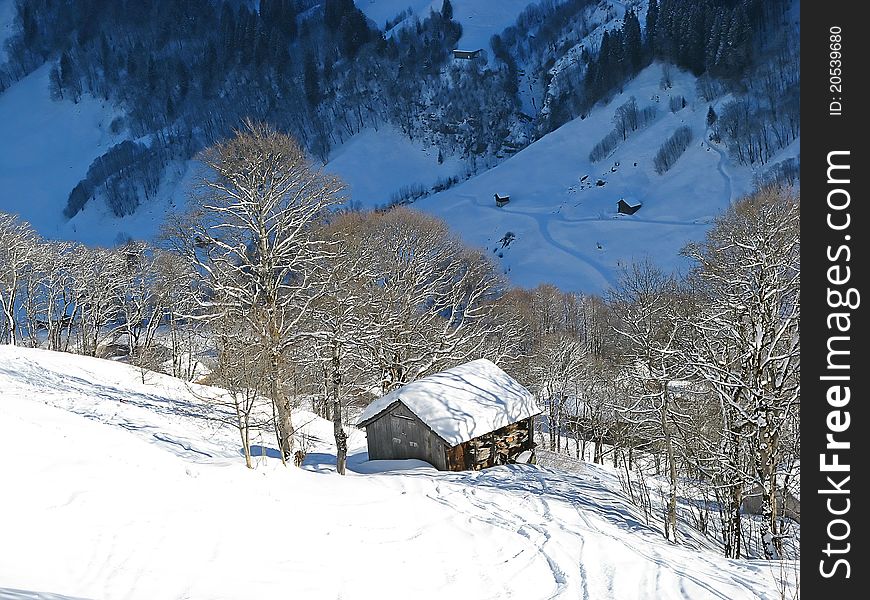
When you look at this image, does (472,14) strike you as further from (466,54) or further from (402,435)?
(402,435)

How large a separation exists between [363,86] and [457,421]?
107339 millimetres

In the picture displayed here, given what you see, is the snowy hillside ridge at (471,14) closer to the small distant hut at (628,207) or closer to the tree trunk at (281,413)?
the small distant hut at (628,207)

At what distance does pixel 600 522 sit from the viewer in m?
12.9

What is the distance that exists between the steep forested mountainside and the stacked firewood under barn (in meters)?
55.5

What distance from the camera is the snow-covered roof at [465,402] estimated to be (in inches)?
771

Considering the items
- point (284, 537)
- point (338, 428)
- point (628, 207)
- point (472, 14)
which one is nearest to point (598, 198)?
point (628, 207)

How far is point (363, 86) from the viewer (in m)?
117

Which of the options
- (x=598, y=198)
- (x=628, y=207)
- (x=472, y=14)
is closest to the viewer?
(x=628, y=207)

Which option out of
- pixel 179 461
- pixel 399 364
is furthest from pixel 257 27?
pixel 179 461

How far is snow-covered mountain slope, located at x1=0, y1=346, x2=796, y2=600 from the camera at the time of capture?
7.27 meters

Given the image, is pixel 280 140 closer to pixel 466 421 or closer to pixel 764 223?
pixel 466 421

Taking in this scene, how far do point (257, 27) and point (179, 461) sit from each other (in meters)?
132

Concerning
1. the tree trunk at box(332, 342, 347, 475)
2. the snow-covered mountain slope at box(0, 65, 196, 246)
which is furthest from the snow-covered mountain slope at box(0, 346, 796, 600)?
the snow-covered mountain slope at box(0, 65, 196, 246)

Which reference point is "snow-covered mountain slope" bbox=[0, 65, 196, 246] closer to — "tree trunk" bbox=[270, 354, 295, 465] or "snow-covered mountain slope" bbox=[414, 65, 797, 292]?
"snow-covered mountain slope" bbox=[414, 65, 797, 292]
